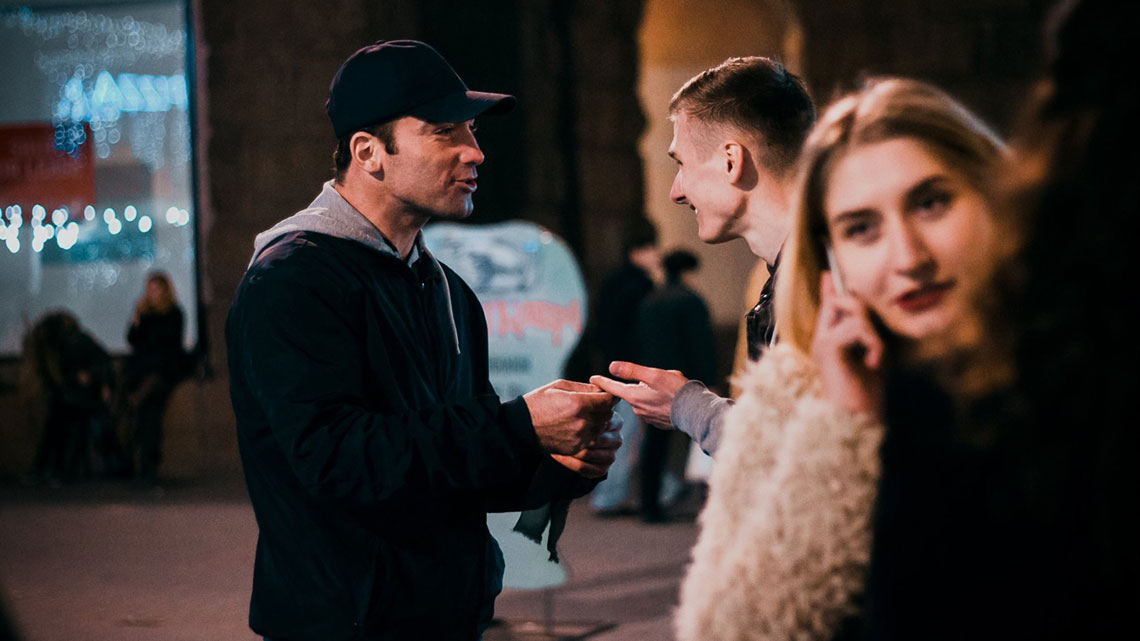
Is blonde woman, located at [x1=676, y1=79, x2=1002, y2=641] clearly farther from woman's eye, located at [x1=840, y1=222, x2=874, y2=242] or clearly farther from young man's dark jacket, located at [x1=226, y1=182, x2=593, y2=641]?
young man's dark jacket, located at [x1=226, y1=182, x2=593, y2=641]

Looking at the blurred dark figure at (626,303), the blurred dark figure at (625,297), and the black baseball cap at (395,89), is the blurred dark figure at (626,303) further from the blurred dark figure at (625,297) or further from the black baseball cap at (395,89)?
the black baseball cap at (395,89)

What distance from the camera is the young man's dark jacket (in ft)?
7.25

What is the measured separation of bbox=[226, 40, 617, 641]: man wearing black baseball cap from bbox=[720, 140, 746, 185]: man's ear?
0.57 metres

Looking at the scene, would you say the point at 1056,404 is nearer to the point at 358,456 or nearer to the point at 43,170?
the point at 358,456

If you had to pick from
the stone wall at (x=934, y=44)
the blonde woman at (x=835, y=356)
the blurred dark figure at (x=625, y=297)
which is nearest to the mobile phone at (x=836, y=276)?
the blonde woman at (x=835, y=356)

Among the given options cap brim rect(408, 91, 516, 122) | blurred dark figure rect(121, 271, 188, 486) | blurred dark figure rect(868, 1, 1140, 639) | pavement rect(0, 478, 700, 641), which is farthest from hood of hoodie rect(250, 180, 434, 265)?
blurred dark figure rect(121, 271, 188, 486)

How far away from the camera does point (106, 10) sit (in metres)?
12.3

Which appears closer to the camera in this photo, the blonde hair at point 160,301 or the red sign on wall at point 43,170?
the blonde hair at point 160,301

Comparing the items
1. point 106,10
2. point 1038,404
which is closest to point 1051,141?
point 1038,404

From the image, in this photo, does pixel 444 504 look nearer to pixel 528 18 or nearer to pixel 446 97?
pixel 446 97

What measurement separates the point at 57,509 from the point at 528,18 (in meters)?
5.77

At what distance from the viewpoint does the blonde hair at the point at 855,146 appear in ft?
4.95

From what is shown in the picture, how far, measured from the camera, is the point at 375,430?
2201 millimetres

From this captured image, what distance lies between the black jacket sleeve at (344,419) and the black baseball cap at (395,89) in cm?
48
